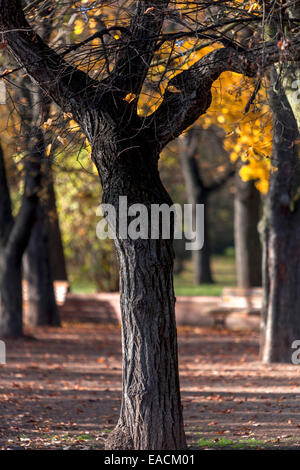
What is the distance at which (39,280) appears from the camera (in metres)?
16.4

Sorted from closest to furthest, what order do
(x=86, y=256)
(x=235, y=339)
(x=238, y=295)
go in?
1. (x=235, y=339)
2. (x=238, y=295)
3. (x=86, y=256)

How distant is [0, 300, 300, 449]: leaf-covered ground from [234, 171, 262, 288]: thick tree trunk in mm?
5751

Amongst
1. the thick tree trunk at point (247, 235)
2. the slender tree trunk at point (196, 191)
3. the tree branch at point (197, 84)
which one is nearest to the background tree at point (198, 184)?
the slender tree trunk at point (196, 191)

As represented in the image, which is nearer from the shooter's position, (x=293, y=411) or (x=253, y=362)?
(x=293, y=411)

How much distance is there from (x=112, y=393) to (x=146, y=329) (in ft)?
13.5

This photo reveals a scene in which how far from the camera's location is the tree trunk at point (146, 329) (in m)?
6.01

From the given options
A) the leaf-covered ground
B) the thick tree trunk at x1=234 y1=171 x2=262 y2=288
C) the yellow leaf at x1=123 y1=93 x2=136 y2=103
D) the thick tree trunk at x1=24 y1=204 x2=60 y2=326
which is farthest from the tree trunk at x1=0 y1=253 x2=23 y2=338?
the thick tree trunk at x1=234 y1=171 x2=262 y2=288

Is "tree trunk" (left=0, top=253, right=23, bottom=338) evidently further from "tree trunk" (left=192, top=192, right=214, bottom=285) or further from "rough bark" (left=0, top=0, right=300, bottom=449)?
"tree trunk" (left=192, top=192, right=214, bottom=285)

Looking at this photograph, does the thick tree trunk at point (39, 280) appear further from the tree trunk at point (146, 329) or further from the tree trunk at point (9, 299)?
the tree trunk at point (146, 329)

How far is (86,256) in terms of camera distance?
2262 cm

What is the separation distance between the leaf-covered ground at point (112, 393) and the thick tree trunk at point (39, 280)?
3.03 feet

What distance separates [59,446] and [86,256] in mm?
15935
